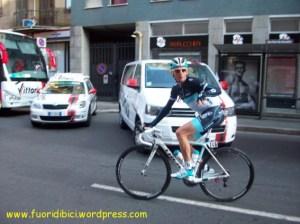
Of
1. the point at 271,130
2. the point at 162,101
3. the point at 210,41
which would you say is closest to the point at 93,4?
the point at 210,41

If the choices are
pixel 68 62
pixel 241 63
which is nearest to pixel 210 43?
pixel 241 63

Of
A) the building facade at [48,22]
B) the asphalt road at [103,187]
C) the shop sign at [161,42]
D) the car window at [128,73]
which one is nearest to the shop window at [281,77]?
the shop sign at [161,42]

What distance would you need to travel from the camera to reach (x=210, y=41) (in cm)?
1888

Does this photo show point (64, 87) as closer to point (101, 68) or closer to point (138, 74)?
point (138, 74)

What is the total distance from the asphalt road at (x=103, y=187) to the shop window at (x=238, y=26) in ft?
29.3

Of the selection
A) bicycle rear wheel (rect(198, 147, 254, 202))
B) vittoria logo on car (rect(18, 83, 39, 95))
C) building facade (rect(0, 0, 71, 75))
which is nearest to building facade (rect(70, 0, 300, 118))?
building facade (rect(0, 0, 71, 75))

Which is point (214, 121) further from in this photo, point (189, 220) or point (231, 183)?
point (189, 220)

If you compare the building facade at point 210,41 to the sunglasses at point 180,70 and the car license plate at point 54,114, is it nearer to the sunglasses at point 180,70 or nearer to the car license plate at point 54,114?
the car license plate at point 54,114

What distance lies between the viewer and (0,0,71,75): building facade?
2539cm

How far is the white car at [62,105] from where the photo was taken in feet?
39.1

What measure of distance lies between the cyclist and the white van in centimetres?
217

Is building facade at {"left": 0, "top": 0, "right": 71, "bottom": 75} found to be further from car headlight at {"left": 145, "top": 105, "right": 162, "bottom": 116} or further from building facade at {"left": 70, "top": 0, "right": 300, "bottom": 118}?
car headlight at {"left": 145, "top": 105, "right": 162, "bottom": 116}

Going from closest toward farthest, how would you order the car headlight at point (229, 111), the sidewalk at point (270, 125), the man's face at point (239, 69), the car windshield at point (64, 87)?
1. the car headlight at point (229, 111)
2. the sidewalk at point (270, 125)
3. the car windshield at point (64, 87)
4. the man's face at point (239, 69)

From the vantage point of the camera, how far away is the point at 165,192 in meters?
6.00
